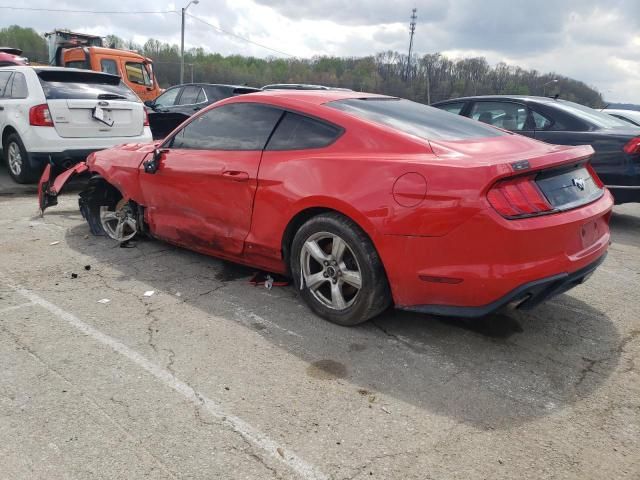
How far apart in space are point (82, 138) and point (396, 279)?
593 cm

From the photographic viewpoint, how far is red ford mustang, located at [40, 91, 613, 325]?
289 cm

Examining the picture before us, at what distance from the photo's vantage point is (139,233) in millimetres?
5270

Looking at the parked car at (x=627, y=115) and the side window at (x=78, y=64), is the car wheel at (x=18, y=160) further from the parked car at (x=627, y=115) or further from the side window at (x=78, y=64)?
the parked car at (x=627, y=115)

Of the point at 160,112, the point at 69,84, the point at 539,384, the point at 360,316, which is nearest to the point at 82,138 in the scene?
the point at 69,84

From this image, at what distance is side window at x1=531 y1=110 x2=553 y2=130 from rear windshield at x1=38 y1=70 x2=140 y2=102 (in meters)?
5.83

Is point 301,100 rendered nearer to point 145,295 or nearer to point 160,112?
point 145,295

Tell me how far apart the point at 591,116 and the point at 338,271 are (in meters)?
5.21

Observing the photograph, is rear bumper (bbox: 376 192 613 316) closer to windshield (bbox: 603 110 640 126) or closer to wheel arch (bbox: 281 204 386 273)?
wheel arch (bbox: 281 204 386 273)

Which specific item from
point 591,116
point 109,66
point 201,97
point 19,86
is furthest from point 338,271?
point 109,66

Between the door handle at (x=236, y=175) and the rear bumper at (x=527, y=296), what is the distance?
151 cm

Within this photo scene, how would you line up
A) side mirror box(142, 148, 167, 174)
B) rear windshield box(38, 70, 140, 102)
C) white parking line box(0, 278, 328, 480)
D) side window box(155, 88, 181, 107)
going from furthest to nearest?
side window box(155, 88, 181, 107), rear windshield box(38, 70, 140, 102), side mirror box(142, 148, 167, 174), white parking line box(0, 278, 328, 480)

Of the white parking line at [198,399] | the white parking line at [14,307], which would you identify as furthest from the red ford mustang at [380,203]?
the white parking line at [14,307]

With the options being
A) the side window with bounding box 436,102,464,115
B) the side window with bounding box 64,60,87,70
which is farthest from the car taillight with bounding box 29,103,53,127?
the side window with bounding box 64,60,87,70

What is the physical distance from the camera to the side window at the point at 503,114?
286 inches
